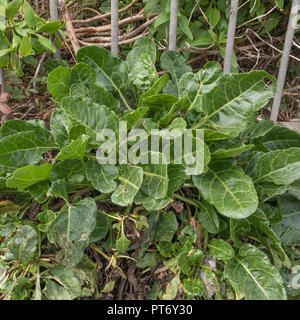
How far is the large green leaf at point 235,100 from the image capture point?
111cm

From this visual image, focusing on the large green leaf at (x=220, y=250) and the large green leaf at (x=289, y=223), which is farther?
the large green leaf at (x=289, y=223)

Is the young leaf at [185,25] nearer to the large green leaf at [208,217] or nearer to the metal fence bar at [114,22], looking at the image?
the metal fence bar at [114,22]

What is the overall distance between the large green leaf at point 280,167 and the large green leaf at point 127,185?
1.39 ft

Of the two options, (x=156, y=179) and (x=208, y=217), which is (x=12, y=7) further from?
(x=208, y=217)

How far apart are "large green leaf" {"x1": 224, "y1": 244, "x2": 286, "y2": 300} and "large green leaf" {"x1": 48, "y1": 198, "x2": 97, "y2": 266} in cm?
45

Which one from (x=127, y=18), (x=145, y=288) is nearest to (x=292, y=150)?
(x=145, y=288)

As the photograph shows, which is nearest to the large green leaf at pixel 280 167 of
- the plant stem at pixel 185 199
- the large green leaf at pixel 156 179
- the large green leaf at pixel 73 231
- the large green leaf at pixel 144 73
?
the plant stem at pixel 185 199

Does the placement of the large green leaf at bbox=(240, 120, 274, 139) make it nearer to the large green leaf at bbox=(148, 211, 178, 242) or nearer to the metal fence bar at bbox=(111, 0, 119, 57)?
the large green leaf at bbox=(148, 211, 178, 242)

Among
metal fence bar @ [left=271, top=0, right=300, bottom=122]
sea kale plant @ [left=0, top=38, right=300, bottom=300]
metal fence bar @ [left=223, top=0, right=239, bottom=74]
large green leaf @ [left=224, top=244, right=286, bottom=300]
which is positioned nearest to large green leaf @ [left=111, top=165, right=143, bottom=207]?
sea kale plant @ [left=0, top=38, right=300, bottom=300]

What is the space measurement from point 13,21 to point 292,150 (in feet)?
3.40

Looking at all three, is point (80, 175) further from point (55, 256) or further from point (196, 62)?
point (196, 62)

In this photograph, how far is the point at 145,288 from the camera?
1.10 meters

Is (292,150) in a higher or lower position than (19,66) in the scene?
lower
